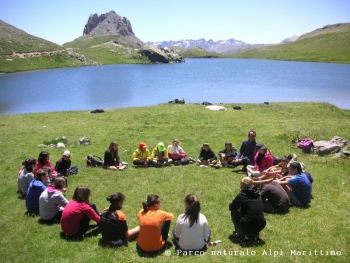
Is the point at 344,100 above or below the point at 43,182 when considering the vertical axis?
below

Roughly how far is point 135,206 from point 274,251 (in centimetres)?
641

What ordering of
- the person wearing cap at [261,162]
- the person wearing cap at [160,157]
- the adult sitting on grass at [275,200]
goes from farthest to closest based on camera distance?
the person wearing cap at [160,157], the person wearing cap at [261,162], the adult sitting on grass at [275,200]

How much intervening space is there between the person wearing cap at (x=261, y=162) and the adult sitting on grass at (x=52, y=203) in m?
10.4

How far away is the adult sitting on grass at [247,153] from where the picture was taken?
18.0 meters

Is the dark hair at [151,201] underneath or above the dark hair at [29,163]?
above

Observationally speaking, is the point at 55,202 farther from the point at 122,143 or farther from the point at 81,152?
the point at 122,143

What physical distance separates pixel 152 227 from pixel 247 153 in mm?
10984

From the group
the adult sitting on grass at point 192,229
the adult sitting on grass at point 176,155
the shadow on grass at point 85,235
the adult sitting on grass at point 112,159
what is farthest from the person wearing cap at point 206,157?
the adult sitting on grass at point 192,229

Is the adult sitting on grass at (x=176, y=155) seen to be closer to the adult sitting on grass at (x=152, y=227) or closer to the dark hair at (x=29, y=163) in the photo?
the dark hair at (x=29, y=163)

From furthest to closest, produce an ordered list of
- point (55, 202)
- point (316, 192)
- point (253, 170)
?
point (253, 170) → point (316, 192) → point (55, 202)

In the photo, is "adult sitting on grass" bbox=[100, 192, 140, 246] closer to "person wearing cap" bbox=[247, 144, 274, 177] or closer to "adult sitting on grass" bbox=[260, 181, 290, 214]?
"adult sitting on grass" bbox=[260, 181, 290, 214]

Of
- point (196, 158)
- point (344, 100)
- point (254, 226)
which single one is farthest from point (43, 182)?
point (344, 100)

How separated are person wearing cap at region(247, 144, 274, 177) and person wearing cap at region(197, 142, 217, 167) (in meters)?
2.82

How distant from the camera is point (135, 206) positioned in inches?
516
